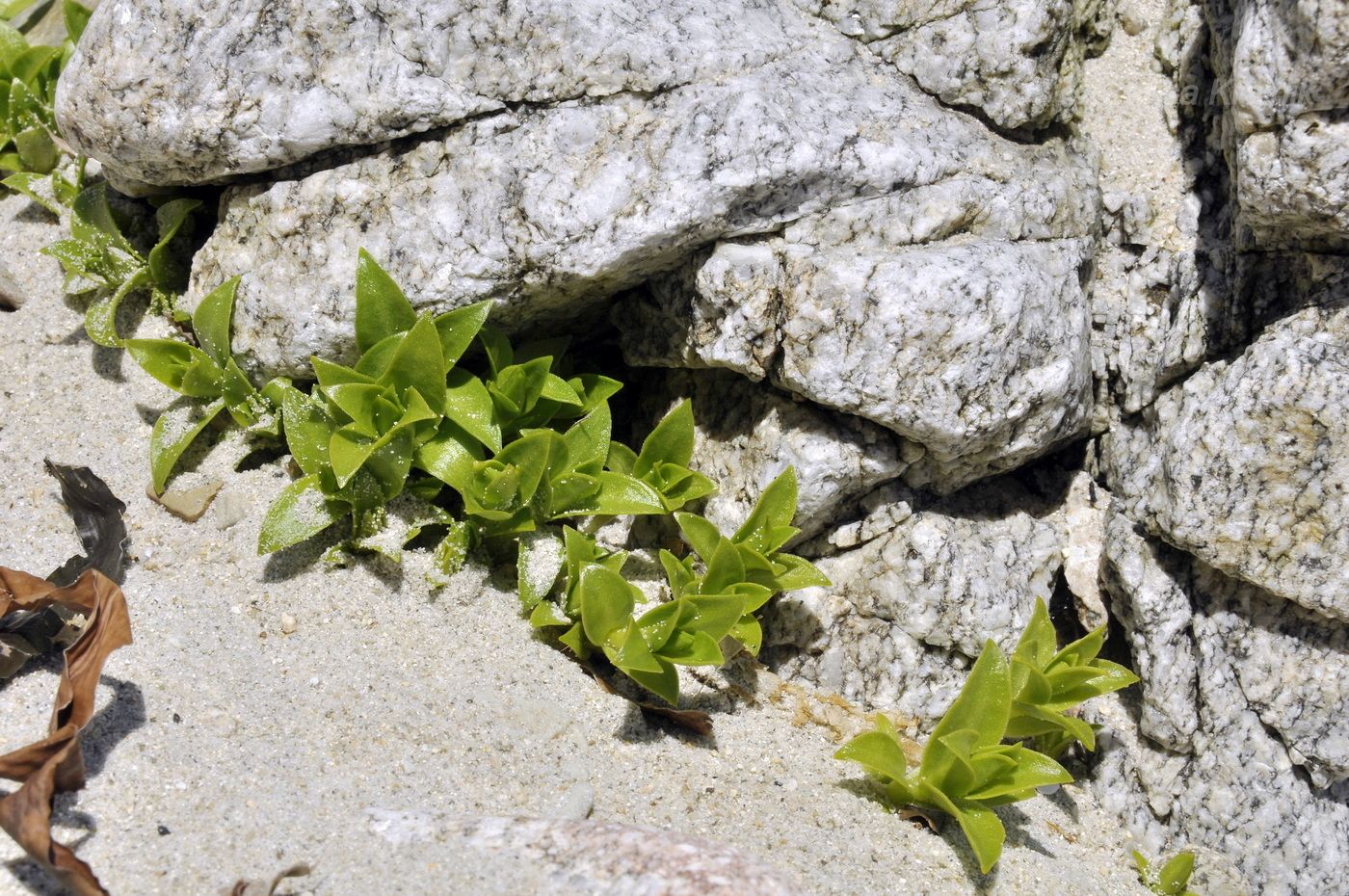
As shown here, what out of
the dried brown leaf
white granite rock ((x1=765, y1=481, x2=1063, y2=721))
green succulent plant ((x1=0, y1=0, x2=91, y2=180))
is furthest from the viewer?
green succulent plant ((x1=0, y1=0, x2=91, y2=180))

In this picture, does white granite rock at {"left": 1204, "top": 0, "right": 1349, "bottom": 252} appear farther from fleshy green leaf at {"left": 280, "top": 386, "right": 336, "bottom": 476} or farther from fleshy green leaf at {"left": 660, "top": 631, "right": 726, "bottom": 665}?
fleshy green leaf at {"left": 280, "top": 386, "right": 336, "bottom": 476}

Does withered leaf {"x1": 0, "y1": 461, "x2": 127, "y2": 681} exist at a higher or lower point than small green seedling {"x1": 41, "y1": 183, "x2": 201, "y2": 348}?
lower

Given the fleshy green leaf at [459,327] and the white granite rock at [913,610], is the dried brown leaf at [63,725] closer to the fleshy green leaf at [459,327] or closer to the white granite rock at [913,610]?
the fleshy green leaf at [459,327]

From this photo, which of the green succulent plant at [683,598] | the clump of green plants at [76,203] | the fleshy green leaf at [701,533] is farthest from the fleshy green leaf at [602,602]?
the clump of green plants at [76,203]

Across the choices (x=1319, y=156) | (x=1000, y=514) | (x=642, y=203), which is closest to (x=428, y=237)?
(x=642, y=203)

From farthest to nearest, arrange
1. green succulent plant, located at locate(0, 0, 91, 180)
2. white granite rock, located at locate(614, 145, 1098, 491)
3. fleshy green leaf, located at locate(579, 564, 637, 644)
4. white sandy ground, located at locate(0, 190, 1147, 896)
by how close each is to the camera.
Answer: green succulent plant, located at locate(0, 0, 91, 180) < white granite rock, located at locate(614, 145, 1098, 491) < fleshy green leaf, located at locate(579, 564, 637, 644) < white sandy ground, located at locate(0, 190, 1147, 896)

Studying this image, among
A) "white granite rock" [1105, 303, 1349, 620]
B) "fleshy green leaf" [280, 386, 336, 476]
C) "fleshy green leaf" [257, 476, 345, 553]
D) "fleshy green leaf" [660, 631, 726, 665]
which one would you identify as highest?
"white granite rock" [1105, 303, 1349, 620]

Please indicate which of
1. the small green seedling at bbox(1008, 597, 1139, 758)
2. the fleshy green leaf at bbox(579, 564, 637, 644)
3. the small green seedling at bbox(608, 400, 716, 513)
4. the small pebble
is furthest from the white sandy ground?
the small green seedling at bbox(608, 400, 716, 513)

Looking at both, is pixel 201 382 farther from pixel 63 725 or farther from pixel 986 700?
pixel 986 700
